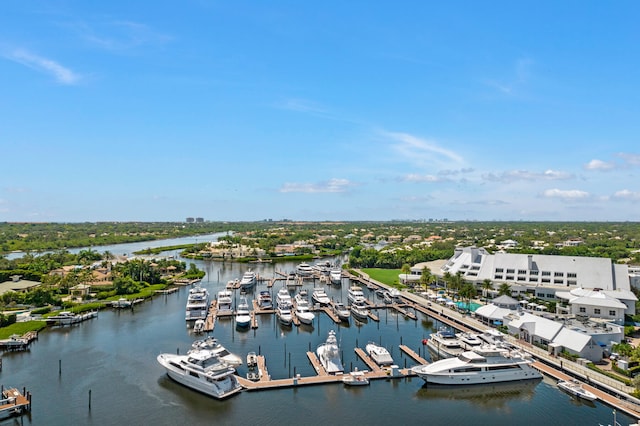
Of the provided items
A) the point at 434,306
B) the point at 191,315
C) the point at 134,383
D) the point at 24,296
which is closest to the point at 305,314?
the point at 191,315

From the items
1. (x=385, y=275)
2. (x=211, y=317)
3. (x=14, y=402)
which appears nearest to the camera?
(x=14, y=402)

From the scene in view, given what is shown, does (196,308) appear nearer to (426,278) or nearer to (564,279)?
(426,278)

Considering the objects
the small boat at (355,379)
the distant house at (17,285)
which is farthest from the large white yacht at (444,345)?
the distant house at (17,285)

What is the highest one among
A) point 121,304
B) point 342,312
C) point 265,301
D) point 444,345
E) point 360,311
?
point 265,301

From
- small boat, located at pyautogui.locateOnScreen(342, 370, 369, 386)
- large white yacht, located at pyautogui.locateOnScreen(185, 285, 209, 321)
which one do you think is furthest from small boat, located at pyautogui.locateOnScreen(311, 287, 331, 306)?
small boat, located at pyautogui.locateOnScreen(342, 370, 369, 386)

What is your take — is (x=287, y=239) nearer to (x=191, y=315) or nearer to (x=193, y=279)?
(x=193, y=279)

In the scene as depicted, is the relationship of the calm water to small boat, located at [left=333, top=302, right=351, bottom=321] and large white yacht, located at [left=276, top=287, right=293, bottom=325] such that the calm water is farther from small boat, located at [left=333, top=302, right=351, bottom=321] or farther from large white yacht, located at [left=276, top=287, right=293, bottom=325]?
small boat, located at [left=333, top=302, right=351, bottom=321]

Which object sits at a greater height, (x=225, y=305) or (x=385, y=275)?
(x=385, y=275)

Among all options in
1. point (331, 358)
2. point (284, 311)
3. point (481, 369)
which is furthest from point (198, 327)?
point (481, 369)
